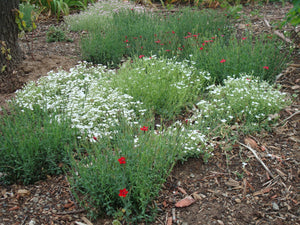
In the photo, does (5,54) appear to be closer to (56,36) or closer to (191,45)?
(56,36)

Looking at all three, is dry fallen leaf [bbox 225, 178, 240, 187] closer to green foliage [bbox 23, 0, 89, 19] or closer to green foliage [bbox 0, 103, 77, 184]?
green foliage [bbox 0, 103, 77, 184]

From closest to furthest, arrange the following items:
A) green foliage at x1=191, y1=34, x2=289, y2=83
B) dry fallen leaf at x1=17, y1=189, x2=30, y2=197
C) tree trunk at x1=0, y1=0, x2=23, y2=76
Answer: dry fallen leaf at x1=17, y1=189, x2=30, y2=197, green foliage at x1=191, y1=34, x2=289, y2=83, tree trunk at x1=0, y1=0, x2=23, y2=76

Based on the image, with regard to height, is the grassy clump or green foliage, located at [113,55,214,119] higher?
the grassy clump

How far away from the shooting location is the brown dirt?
272 cm

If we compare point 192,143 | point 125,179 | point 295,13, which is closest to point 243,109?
point 192,143

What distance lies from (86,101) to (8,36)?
213 cm

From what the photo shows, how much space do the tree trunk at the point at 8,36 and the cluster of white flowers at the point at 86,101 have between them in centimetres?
69

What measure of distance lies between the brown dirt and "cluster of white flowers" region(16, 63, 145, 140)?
792 mm

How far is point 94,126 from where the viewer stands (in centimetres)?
374

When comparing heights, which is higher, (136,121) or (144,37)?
(144,37)

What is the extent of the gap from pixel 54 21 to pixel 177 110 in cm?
641

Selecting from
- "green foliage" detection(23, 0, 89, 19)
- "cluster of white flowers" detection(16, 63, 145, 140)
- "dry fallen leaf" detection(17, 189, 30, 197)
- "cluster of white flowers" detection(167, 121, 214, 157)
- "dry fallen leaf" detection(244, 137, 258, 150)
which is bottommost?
"dry fallen leaf" detection(244, 137, 258, 150)

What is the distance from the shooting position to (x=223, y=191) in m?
3.01

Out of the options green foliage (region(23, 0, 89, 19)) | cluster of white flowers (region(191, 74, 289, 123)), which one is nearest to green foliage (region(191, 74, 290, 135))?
cluster of white flowers (region(191, 74, 289, 123))
